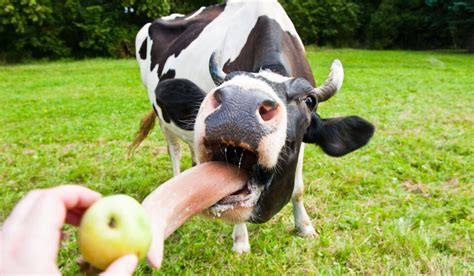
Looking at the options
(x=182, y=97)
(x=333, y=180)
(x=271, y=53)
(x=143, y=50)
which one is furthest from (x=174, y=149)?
(x=271, y=53)

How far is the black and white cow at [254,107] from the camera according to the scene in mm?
1868

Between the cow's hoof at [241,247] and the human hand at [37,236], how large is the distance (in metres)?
2.22

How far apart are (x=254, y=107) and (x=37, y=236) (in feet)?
A: 3.75

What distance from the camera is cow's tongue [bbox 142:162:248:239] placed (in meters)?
1.48

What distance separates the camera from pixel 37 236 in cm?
82

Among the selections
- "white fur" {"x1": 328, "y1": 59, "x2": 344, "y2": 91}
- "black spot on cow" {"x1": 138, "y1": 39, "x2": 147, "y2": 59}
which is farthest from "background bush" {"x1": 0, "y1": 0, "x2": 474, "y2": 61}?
"white fur" {"x1": 328, "y1": 59, "x2": 344, "y2": 91}

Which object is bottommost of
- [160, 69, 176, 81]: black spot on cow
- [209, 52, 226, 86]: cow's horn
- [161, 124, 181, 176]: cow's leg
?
[161, 124, 181, 176]: cow's leg

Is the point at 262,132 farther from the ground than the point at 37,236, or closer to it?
closer to it

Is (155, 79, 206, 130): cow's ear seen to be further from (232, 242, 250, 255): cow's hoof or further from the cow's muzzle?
(232, 242, 250, 255): cow's hoof

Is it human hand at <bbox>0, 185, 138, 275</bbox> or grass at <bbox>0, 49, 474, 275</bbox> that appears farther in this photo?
grass at <bbox>0, 49, 474, 275</bbox>

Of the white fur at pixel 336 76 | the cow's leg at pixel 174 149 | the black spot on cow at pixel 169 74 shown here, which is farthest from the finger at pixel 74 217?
the cow's leg at pixel 174 149

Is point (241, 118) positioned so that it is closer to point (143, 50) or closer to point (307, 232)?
point (307, 232)

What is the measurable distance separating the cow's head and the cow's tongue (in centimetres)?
8

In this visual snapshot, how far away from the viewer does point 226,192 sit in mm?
1949
